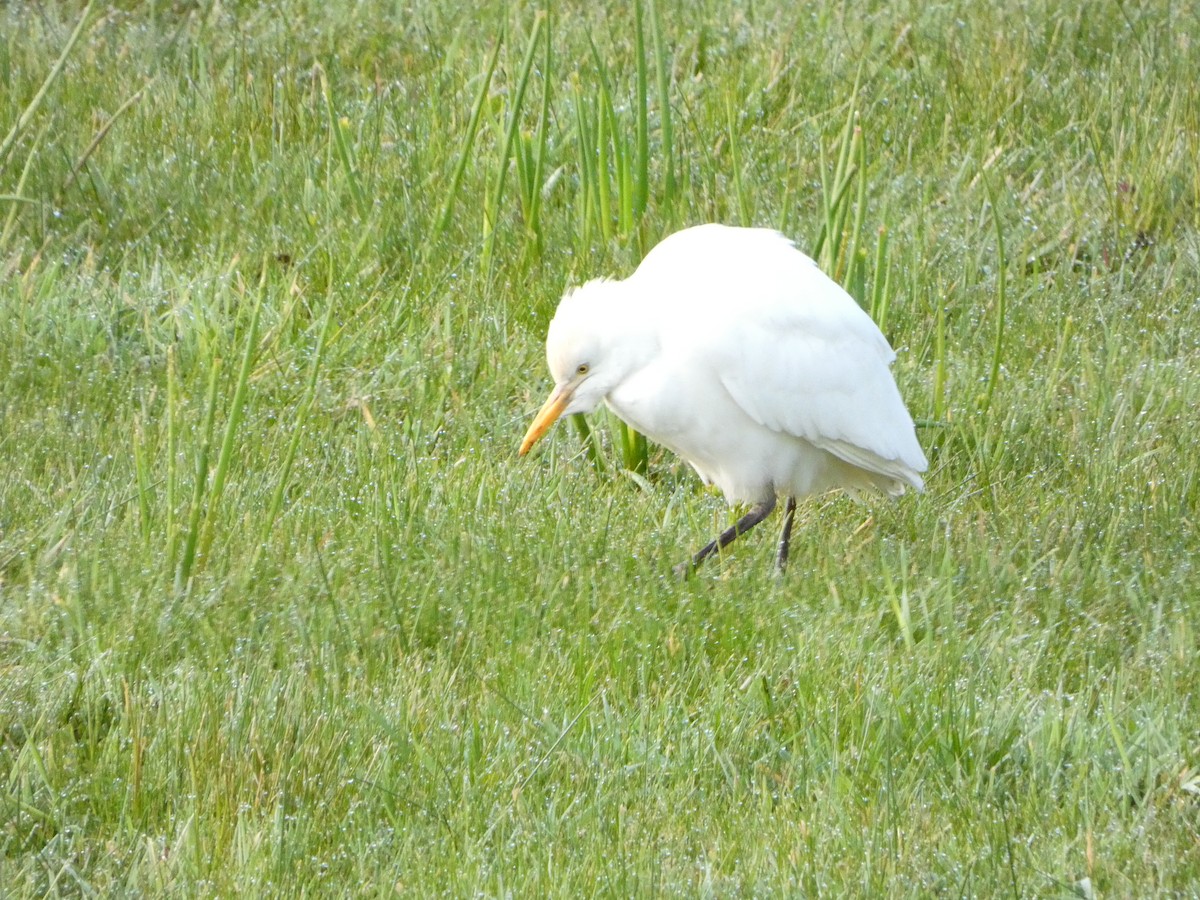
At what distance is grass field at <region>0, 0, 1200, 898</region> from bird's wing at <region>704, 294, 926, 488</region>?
23 cm

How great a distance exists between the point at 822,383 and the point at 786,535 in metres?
0.36

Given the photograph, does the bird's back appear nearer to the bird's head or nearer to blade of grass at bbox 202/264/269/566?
the bird's head

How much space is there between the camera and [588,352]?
3.61m

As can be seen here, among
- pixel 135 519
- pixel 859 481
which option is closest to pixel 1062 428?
pixel 859 481

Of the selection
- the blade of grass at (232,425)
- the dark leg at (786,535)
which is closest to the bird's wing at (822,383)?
the dark leg at (786,535)

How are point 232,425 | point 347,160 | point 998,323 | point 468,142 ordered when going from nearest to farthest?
point 232,425 → point 998,323 → point 468,142 → point 347,160

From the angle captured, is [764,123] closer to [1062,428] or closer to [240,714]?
[1062,428]

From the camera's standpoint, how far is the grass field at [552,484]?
2.54 meters

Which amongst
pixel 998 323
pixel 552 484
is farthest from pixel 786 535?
pixel 998 323

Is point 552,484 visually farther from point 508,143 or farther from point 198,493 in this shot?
point 198,493

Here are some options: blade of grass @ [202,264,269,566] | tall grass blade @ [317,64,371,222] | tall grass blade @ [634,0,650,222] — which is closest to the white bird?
tall grass blade @ [634,0,650,222]

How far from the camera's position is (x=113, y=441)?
373 centimetres

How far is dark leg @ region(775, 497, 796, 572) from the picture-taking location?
358 centimetres

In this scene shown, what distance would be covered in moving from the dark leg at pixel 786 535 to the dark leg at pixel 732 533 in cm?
5
